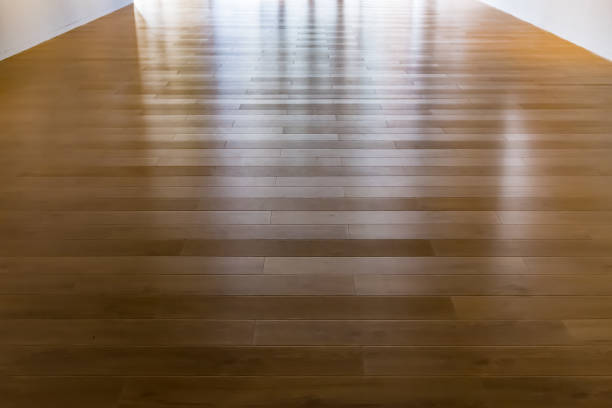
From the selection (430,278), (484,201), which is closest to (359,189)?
(484,201)

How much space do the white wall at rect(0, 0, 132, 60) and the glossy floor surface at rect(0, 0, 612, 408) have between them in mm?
1364

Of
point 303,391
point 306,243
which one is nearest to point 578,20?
point 306,243

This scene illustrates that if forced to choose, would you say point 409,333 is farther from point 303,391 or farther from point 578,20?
point 578,20

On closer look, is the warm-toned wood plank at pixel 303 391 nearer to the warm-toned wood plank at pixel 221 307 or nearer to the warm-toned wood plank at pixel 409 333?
the warm-toned wood plank at pixel 409 333

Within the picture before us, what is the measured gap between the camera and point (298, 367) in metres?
1.52

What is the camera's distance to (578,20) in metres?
6.07

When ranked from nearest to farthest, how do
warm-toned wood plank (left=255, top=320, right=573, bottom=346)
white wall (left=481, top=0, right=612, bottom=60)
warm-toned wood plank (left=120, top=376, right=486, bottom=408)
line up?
warm-toned wood plank (left=120, top=376, right=486, bottom=408), warm-toned wood plank (left=255, top=320, right=573, bottom=346), white wall (left=481, top=0, right=612, bottom=60)

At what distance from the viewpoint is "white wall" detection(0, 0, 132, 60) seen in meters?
5.57

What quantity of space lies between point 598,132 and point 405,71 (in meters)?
2.03

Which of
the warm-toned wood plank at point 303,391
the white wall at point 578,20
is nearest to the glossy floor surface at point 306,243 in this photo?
the warm-toned wood plank at point 303,391

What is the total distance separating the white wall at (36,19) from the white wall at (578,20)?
564 centimetres

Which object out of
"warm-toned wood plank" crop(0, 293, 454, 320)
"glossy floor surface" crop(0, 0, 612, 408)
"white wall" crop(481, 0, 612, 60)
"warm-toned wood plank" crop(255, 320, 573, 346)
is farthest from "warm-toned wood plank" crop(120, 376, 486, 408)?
"white wall" crop(481, 0, 612, 60)

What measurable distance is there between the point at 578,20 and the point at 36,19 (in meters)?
5.74

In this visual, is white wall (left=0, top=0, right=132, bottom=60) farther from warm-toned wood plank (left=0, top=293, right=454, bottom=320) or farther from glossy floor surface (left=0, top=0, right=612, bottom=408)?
warm-toned wood plank (left=0, top=293, right=454, bottom=320)
